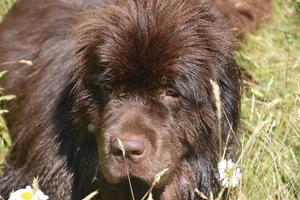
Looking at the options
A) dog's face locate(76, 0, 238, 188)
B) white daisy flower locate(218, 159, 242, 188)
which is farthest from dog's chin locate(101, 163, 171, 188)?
white daisy flower locate(218, 159, 242, 188)

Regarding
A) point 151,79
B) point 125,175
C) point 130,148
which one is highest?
point 151,79

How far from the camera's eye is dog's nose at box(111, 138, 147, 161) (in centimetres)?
460

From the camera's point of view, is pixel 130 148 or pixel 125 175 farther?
pixel 125 175

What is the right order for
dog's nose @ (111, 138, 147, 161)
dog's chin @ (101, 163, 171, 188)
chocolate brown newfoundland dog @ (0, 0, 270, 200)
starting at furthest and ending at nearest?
chocolate brown newfoundland dog @ (0, 0, 270, 200)
dog's chin @ (101, 163, 171, 188)
dog's nose @ (111, 138, 147, 161)

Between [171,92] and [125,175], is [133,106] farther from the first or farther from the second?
[125,175]

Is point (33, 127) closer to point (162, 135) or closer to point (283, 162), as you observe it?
point (162, 135)

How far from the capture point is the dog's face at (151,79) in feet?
15.6

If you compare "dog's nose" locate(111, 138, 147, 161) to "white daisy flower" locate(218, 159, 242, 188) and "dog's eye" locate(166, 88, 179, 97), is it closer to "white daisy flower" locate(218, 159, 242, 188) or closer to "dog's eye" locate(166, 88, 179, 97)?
"dog's eye" locate(166, 88, 179, 97)

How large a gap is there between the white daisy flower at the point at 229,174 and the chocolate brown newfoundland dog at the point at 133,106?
21 cm

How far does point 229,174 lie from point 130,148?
59cm

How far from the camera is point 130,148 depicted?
4602 mm

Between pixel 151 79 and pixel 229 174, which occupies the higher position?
pixel 151 79

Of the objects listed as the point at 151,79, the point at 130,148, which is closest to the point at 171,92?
the point at 151,79

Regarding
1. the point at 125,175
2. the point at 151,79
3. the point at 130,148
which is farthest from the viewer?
the point at 151,79
